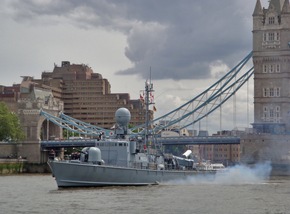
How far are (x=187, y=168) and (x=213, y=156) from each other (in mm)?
121006

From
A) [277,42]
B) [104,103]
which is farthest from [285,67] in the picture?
[104,103]

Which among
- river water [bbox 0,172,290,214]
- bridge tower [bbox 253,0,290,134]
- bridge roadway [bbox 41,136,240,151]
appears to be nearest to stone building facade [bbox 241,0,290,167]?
bridge tower [bbox 253,0,290,134]

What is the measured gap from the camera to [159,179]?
6028 cm

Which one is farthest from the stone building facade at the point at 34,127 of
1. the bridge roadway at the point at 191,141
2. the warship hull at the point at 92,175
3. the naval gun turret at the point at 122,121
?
the warship hull at the point at 92,175

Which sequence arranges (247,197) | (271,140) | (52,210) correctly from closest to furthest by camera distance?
1. (52,210)
2. (247,197)
3. (271,140)

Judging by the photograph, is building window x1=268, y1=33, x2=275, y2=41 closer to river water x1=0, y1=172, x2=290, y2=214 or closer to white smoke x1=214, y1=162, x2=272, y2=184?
white smoke x1=214, y1=162, x2=272, y2=184

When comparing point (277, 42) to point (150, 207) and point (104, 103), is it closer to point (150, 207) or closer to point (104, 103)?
point (150, 207)

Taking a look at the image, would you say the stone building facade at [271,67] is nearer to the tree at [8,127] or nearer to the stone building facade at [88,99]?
the tree at [8,127]

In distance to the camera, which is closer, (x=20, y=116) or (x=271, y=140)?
(x=271, y=140)

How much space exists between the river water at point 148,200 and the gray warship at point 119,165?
1.16 meters

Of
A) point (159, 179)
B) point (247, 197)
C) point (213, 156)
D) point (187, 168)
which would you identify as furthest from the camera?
point (213, 156)

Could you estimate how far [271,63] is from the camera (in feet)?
328

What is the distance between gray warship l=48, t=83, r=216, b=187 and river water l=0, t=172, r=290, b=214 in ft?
3.79

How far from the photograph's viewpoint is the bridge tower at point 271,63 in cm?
9869
